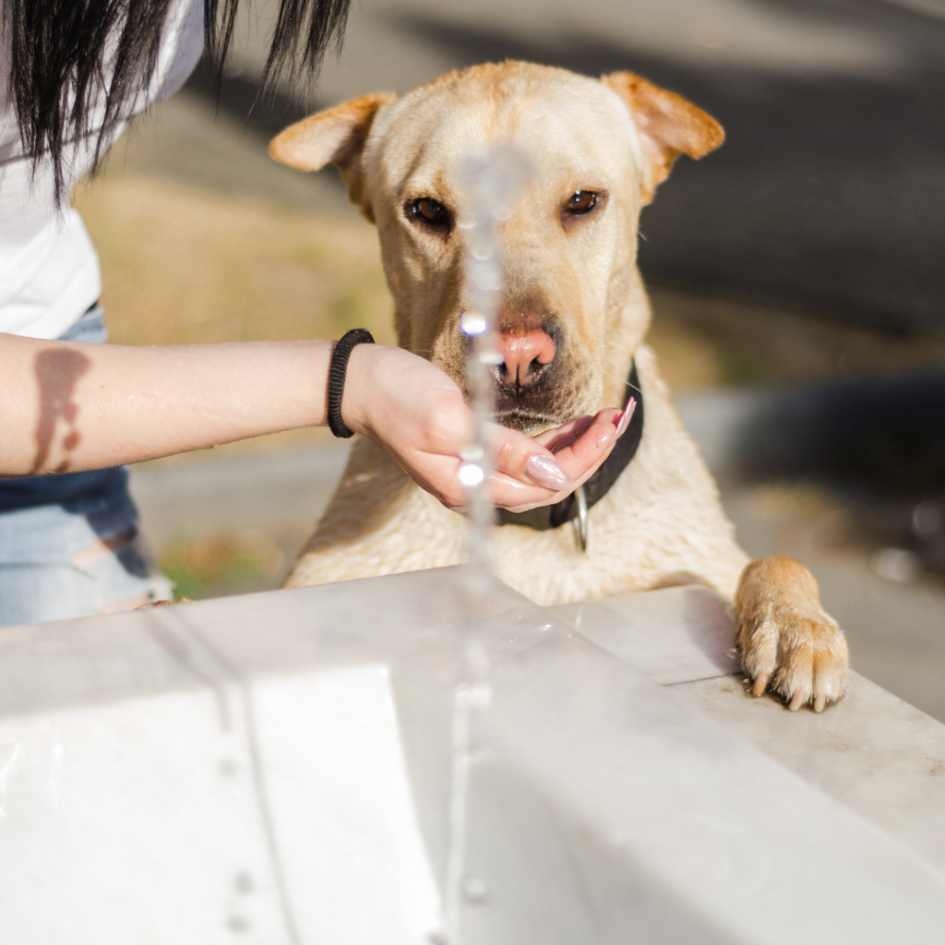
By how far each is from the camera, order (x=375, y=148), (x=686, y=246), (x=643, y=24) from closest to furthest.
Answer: (x=375, y=148) → (x=686, y=246) → (x=643, y=24)

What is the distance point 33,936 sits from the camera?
1.09 m

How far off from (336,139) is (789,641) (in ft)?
4.55

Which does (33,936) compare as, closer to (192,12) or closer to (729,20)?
(192,12)

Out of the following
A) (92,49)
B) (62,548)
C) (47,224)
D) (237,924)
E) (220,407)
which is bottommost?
(62,548)

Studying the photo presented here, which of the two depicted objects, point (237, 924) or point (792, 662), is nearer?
point (237, 924)

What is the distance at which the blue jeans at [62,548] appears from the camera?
2.09 meters

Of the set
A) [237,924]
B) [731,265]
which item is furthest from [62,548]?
[731,265]

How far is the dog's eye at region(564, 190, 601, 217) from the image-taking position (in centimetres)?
215

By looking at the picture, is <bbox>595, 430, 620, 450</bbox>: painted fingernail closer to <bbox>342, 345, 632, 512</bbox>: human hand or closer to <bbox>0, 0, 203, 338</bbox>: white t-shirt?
<bbox>342, 345, 632, 512</bbox>: human hand

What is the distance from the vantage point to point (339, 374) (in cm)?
141

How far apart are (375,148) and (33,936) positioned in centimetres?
158

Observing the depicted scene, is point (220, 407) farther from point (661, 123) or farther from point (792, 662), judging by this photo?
point (661, 123)

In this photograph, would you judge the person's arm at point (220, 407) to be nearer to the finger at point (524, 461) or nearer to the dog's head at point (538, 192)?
the finger at point (524, 461)

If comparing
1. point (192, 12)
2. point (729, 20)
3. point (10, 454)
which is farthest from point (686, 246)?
point (10, 454)
